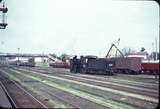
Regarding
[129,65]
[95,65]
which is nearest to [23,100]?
[95,65]

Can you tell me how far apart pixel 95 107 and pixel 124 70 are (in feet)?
141

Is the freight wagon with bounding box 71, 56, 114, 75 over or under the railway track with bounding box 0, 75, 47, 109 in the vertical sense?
over

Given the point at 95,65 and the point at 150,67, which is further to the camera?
the point at 150,67

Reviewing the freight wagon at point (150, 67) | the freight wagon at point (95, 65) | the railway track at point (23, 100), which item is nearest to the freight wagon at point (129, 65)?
the freight wagon at point (150, 67)

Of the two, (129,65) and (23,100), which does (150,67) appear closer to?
(129,65)

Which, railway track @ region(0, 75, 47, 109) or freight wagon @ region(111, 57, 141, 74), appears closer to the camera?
railway track @ region(0, 75, 47, 109)

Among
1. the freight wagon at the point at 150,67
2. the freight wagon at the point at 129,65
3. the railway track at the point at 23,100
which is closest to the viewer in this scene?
the railway track at the point at 23,100

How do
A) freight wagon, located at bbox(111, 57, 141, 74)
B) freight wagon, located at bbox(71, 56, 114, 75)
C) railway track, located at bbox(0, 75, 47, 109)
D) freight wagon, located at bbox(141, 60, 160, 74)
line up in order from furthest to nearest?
freight wagon, located at bbox(111, 57, 141, 74), freight wagon, located at bbox(141, 60, 160, 74), freight wagon, located at bbox(71, 56, 114, 75), railway track, located at bbox(0, 75, 47, 109)

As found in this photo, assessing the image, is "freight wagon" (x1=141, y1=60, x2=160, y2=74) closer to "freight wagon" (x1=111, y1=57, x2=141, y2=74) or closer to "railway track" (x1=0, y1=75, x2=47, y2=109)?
"freight wagon" (x1=111, y1=57, x2=141, y2=74)

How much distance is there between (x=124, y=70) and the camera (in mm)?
58438

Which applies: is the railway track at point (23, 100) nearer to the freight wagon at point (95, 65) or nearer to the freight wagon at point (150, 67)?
the freight wagon at point (95, 65)

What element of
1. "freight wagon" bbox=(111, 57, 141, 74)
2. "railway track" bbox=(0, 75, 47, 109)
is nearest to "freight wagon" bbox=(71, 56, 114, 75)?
"freight wagon" bbox=(111, 57, 141, 74)

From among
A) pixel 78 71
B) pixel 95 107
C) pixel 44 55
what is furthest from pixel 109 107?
pixel 44 55

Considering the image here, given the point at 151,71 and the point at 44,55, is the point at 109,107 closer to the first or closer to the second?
the point at 151,71
